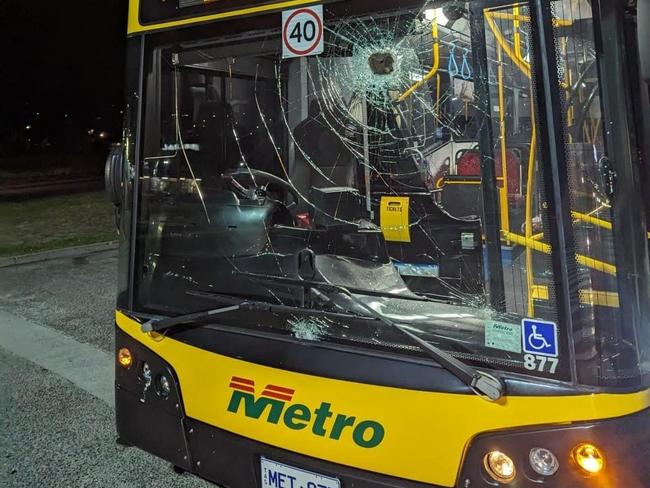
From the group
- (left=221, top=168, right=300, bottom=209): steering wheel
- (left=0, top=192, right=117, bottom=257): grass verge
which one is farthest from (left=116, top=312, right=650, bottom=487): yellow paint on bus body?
(left=0, top=192, right=117, bottom=257): grass verge

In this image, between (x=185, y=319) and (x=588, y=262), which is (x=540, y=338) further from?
(x=185, y=319)

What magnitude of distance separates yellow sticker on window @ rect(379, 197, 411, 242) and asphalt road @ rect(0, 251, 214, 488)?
1777 millimetres

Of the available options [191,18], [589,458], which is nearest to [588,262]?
[589,458]

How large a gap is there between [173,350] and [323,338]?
2.16 feet

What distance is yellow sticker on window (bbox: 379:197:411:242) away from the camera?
7.21 ft

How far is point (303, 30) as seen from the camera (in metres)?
2.03

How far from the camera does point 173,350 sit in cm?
231

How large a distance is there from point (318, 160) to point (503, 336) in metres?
1.09

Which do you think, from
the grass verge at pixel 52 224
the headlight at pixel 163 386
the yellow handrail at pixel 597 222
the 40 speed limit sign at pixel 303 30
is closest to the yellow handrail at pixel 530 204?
the yellow handrail at pixel 597 222

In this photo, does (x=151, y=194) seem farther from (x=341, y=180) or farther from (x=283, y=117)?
(x=341, y=180)

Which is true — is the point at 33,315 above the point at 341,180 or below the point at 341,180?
below

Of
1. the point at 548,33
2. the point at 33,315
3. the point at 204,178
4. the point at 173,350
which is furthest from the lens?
the point at 33,315

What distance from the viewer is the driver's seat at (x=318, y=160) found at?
2.40 meters

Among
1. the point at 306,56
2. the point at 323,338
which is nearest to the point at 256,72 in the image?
the point at 306,56
